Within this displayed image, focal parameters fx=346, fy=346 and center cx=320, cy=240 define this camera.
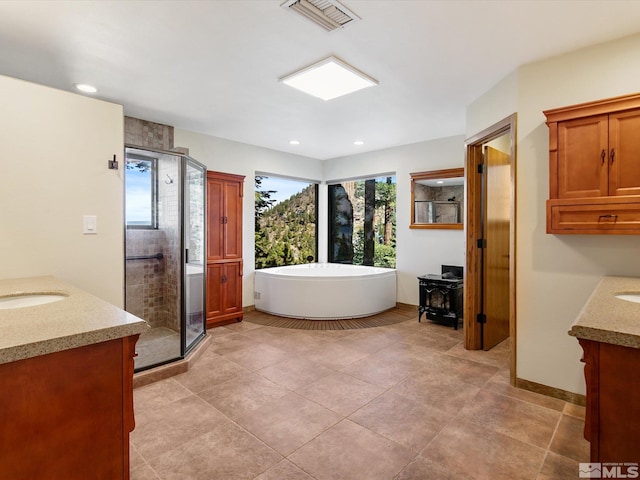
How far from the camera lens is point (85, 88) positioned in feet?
10.3

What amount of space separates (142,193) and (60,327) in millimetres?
3319

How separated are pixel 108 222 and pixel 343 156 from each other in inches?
167

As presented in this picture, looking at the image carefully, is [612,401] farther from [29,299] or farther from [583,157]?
[29,299]

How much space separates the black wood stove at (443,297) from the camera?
435 centimetres

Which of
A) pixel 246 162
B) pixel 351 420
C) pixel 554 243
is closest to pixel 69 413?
pixel 351 420

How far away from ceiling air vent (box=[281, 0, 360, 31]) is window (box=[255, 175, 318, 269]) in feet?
11.8

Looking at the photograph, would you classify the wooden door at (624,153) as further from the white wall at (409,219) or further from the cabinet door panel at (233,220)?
the cabinet door panel at (233,220)

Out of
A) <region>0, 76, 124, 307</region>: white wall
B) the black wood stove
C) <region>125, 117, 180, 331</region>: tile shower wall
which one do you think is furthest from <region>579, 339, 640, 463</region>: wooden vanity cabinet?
<region>125, 117, 180, 331</region>: tile shower wall

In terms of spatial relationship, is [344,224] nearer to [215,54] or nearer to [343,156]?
[343,156]

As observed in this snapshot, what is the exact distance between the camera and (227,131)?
450cm

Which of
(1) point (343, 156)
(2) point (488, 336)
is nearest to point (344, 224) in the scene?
(1) point (343, 156)

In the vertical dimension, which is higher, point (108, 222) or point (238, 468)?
point (108, 222)

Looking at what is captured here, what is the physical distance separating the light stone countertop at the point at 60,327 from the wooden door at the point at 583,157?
8.75 feet

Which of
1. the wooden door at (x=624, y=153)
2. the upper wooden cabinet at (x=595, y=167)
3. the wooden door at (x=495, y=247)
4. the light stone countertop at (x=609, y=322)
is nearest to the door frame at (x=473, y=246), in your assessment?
the wooden door at (x=495, y=247)
